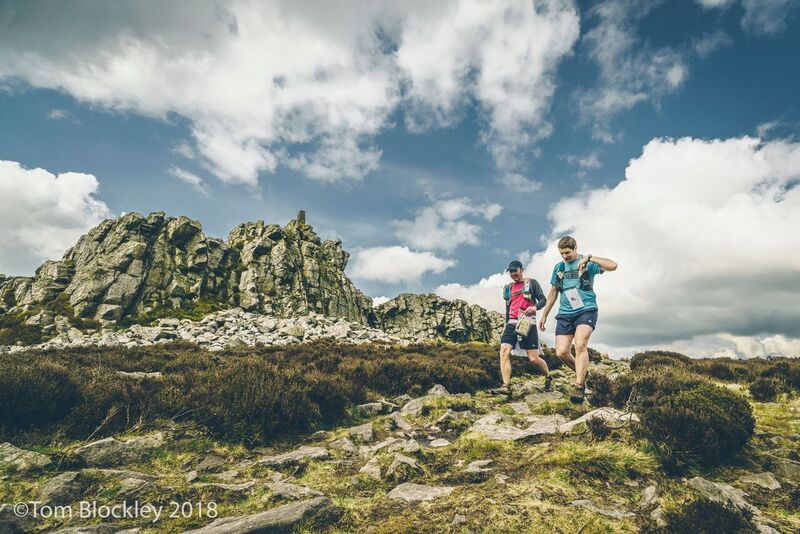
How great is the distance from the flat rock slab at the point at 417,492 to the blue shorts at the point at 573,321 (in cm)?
441

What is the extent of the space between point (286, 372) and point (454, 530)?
17.9ft

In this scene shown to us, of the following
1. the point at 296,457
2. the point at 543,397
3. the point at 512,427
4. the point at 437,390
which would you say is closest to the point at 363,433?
the point at 296,457

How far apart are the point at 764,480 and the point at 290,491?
15.1 ft

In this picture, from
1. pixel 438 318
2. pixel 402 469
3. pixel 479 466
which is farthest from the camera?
pixel 438 318

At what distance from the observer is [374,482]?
410 centimetres

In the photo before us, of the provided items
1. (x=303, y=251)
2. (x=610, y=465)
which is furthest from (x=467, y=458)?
(x=303, y=251)

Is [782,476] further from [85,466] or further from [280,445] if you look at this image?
[85,466]

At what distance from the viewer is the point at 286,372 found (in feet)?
25.1

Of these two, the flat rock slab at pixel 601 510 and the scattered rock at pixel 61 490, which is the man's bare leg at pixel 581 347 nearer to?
the flat rock slab at pixel 601 510

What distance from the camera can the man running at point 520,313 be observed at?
856cm

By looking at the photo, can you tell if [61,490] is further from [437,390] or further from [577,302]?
[577,302]

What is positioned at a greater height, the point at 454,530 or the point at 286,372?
the point at 286,372

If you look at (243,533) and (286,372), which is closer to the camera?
(243,533)

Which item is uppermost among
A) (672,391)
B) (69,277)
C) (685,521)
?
(69,277)
